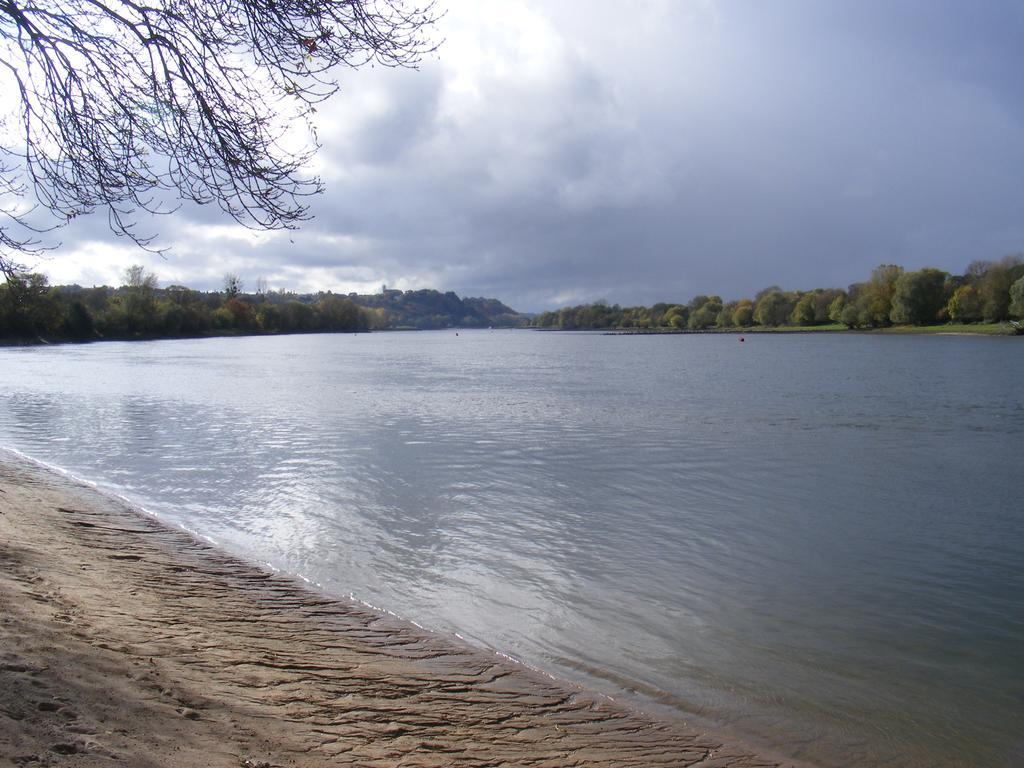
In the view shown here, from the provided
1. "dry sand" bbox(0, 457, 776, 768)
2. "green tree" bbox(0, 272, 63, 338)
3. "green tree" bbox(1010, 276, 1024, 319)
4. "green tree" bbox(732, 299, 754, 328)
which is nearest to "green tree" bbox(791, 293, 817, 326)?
"green tree" bbox(732, 299, 754, 328)

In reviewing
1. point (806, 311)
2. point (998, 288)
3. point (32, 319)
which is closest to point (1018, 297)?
point (998, 288)

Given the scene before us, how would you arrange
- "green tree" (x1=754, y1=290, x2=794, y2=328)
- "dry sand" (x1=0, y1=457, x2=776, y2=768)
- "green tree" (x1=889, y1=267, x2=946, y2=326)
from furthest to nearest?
"green tree" (x1=754, y1=290, x2=794, y2=328)
"green tree" (x1=889, y1=267, x2=946, y2=326)
"dry sand" (x1=0, y1=457, x2=776, y2=768)

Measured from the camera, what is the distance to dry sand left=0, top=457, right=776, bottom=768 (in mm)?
4117

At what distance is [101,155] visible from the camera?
707cm

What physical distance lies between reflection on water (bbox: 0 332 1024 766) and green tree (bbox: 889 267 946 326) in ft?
352

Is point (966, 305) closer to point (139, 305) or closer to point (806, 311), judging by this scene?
point (806, 311)

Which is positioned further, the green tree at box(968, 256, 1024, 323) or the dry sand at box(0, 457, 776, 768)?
the green tree at box(968, 256, 1024, 323)

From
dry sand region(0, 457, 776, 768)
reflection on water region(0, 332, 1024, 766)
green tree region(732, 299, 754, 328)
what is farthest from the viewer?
green tree region(732, 299, 754, 328)

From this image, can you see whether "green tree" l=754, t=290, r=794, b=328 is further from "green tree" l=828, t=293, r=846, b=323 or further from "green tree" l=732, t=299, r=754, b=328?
"green tree" l=828, t=293, r=846, b=323

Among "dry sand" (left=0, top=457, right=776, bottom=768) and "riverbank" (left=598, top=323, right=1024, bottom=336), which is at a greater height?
"riverbank" (left=598, top=323, right=1024, bottom=336)

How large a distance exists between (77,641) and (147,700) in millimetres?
1218

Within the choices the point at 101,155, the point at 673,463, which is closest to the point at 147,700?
the point at 101,155

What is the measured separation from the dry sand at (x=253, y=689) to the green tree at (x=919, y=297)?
13529 cm

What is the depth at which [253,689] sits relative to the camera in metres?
5.11
